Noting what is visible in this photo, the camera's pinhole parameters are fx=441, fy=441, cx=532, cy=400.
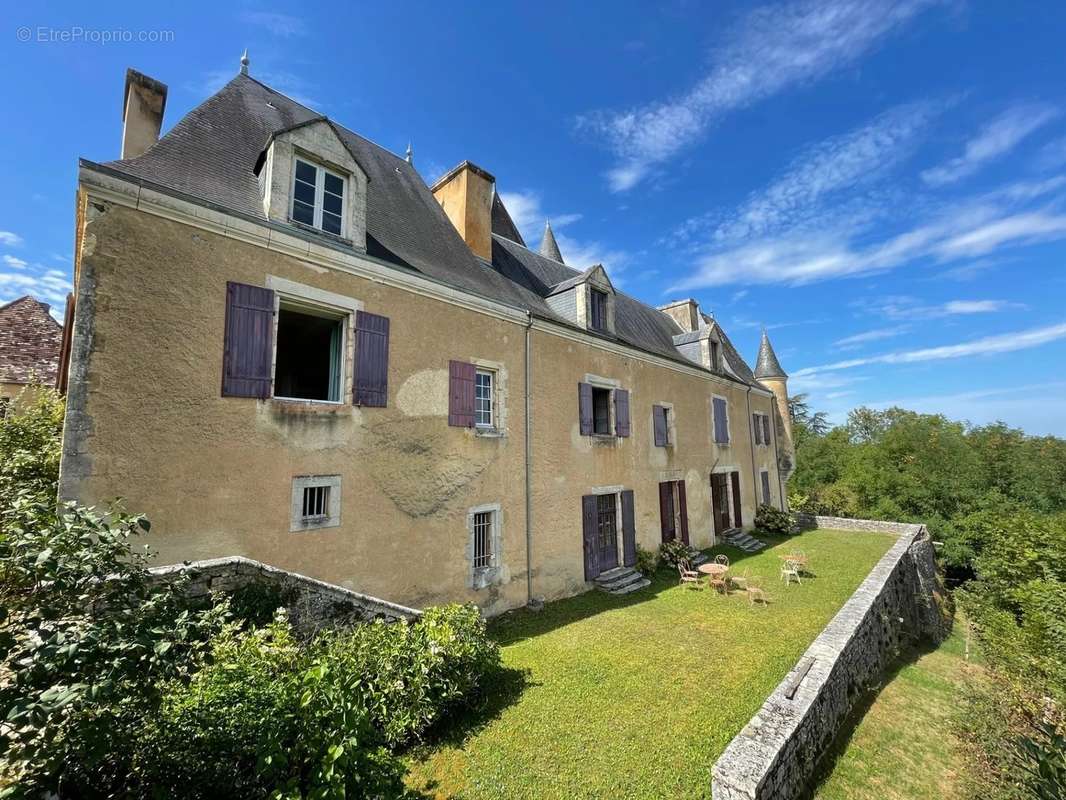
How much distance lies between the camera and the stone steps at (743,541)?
1575cm

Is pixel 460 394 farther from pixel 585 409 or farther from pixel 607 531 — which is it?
pixel 607 531

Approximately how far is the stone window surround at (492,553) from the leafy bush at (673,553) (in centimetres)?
620

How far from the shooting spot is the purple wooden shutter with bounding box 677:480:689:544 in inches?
555

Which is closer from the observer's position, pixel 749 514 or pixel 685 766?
pixel 685 766

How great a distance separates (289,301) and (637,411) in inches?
376

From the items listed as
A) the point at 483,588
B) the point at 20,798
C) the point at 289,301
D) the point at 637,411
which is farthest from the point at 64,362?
the point at 637,411

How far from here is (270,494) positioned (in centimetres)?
610

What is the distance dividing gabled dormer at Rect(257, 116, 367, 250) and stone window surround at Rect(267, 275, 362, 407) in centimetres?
105

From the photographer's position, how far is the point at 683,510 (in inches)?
563

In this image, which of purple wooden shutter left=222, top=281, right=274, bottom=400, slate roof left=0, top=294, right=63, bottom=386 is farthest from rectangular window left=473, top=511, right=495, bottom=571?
slate roof left=0, top=294, right=63, bottom=386

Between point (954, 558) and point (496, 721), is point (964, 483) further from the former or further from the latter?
point (496, 721)

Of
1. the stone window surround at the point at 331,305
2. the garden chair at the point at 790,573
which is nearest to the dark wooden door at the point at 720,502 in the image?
the garden chair at the point at 790,573

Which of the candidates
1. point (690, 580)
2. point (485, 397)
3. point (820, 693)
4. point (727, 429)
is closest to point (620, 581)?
point (690, 580)

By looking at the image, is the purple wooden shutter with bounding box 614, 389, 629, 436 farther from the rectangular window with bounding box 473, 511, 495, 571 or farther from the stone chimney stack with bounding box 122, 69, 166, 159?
the stone chimney stack with bounding box 122, 69, 166, 159
